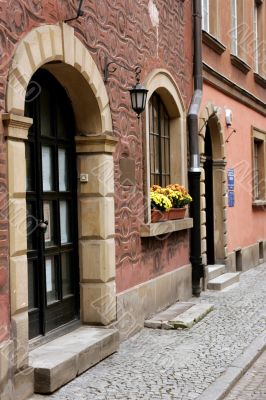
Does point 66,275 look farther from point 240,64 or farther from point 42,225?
point 240,64

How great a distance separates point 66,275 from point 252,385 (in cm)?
224

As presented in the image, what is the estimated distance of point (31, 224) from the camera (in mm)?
6250

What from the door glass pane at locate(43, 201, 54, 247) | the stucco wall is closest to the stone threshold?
the door glass pane at locate(43, 201, 54, 247)

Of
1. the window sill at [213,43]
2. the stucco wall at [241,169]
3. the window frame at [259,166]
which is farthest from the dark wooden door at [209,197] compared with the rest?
the window frame at [259,166]

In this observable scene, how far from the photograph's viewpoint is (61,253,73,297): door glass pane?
697 centimetres

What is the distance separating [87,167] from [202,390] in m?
2.70

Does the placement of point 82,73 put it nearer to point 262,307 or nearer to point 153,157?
point 153,157

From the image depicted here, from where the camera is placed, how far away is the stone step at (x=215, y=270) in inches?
464

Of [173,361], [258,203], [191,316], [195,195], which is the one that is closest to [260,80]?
[258,203]

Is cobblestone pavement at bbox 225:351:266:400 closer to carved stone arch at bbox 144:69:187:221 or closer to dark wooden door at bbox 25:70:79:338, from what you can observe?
dark wooden door at bbox 25:70:79:338

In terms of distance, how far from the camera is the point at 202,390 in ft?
18.6

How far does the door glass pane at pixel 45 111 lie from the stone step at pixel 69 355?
2.06m

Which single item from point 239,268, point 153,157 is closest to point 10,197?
point 153,157

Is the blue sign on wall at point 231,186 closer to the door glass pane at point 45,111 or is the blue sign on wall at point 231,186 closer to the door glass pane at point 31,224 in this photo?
the door glass pane at point 45,111
